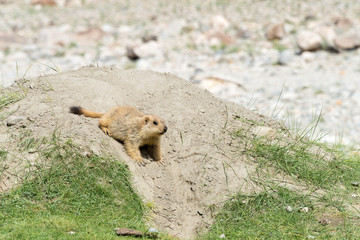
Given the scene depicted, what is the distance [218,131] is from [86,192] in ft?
7.03

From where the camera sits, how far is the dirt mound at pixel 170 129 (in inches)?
226

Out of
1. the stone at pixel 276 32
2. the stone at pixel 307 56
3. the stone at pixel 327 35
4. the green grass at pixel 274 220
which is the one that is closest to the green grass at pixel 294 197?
the green grass at pixel 274 220

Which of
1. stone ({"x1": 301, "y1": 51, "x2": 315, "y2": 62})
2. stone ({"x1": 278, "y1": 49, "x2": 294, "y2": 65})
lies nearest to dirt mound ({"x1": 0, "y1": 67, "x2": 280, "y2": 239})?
stone ({"x1": 278, "y1": 49, "x2": 294, "y2": 65})

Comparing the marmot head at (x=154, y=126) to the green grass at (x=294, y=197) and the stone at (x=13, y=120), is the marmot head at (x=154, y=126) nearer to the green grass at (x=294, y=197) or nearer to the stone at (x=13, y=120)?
the green grass at (x=294, y=197)

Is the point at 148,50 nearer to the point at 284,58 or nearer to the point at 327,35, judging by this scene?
the point at 284,58

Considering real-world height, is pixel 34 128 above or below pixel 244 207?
above

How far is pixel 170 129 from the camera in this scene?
6.61 meters

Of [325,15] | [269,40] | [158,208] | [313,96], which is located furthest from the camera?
[325,15]

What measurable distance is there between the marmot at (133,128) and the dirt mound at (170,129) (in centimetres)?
11

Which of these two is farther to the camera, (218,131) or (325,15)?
(325,15)

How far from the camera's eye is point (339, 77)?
14.7m

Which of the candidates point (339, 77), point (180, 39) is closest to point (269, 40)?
point (180, 39)

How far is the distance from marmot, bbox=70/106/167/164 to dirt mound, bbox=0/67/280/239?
0.11m

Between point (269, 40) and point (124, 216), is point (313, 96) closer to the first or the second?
point (269, 40)
